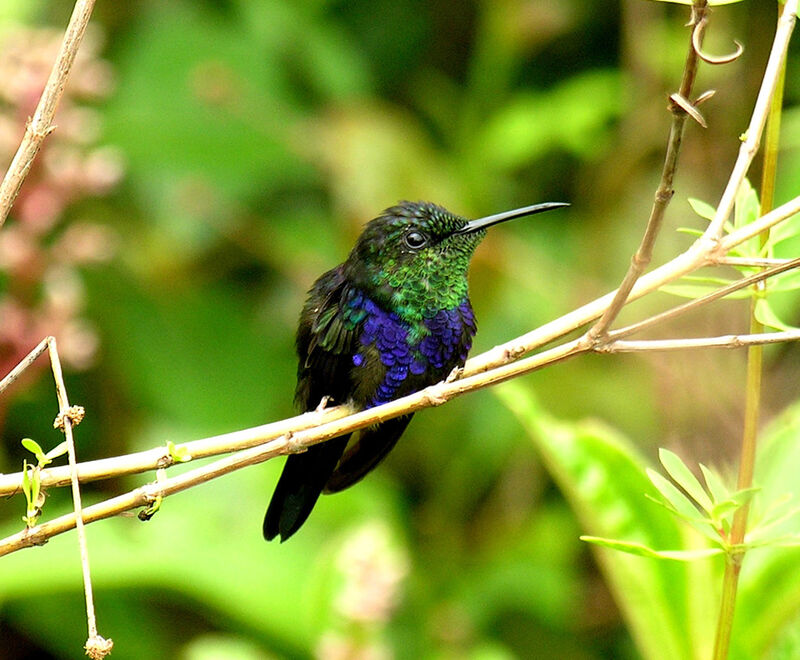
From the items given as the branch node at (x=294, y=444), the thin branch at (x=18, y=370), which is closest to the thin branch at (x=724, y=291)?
the branch node at (x=294, y=444)

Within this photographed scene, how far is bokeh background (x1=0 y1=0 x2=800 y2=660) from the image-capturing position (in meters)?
3.32

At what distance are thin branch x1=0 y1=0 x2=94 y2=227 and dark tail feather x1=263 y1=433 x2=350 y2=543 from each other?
941mm

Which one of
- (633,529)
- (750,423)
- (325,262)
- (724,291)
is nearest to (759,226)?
(724,291)

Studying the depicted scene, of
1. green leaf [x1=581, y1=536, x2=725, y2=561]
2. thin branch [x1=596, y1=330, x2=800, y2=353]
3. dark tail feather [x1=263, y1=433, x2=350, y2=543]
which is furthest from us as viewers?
dark tail feather [x1=263, y1=433, x2=350, y2=543]

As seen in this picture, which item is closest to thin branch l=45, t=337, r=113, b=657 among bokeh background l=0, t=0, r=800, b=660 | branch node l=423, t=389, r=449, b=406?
branch node l=423, t=389, r=449, b=406

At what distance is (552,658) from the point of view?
383cm

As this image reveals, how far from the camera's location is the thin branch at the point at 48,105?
138cm

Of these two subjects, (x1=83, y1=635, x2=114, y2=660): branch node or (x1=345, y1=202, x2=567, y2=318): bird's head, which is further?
(x1=345, y1=202, x2=567, y2=318): bird's head

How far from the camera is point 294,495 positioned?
2264 mm

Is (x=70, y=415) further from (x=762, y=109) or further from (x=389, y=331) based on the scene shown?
(x=762, y=109)

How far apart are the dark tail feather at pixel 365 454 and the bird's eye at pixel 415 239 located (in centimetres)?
36

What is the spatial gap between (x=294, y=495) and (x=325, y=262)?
201 centimetres

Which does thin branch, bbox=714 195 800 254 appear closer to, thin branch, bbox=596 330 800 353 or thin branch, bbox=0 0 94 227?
thin branch, bbox=596 330 800 353

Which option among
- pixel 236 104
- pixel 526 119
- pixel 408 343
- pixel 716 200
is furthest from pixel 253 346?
pixel 408 343
